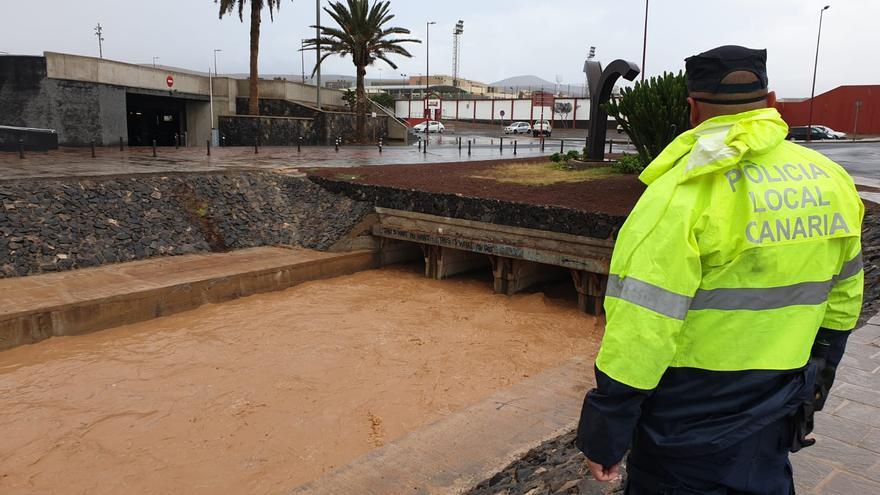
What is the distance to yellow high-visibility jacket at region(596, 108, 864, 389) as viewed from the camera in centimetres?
189

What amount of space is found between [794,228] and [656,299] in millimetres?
535

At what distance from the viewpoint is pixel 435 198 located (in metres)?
12.7

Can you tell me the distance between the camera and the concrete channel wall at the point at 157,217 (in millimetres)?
10445

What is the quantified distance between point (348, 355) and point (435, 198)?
4.76 m

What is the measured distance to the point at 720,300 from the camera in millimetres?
1969

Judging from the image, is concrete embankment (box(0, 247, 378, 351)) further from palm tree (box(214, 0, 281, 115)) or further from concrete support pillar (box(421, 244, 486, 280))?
palm tree (box(214, 0, 281, 115))

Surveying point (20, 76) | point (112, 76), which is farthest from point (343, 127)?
point (20, 76)

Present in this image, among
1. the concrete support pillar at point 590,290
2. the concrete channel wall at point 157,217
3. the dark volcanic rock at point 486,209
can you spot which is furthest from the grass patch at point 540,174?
the concrete channel wall at point 157,217

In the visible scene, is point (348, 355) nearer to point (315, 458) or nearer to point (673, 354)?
point (315, 458)

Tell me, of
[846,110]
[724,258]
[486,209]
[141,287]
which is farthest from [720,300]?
[846,110]

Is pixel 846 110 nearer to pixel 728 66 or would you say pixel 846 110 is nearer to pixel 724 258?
pixel 728 66

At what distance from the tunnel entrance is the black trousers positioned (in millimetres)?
30895

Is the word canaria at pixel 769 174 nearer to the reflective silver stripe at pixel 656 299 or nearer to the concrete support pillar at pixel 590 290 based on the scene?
the reflective silver stripe at pixel 656 299

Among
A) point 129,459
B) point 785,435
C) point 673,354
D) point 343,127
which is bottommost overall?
point 129,459
